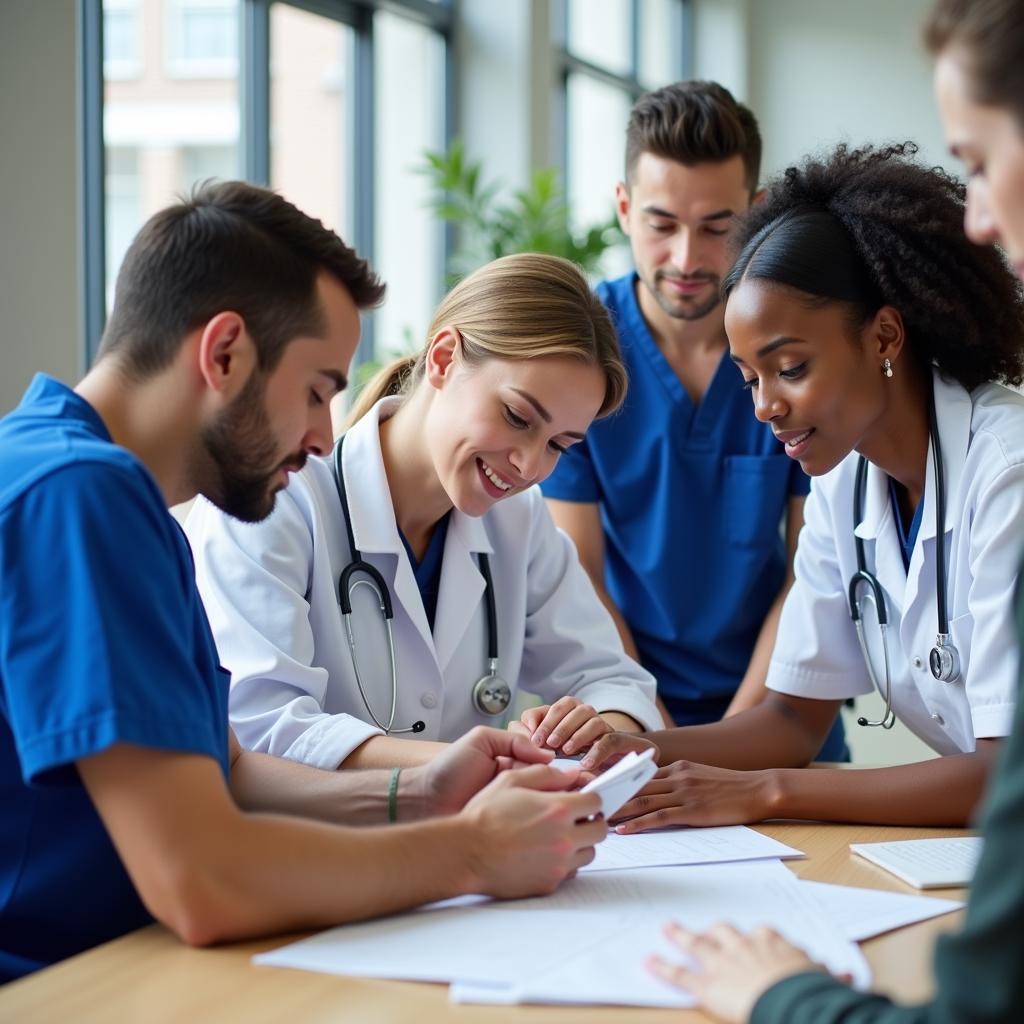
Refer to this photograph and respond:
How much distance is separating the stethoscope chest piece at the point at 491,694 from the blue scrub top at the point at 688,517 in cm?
59

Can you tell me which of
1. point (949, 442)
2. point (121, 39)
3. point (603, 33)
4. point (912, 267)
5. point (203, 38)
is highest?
point (603, 33)

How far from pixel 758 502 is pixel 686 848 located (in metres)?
1.06

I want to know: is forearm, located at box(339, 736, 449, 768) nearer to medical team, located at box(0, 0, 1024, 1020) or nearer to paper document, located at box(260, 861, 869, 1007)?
medical team, located at box(0, 0, 1024, 1020)

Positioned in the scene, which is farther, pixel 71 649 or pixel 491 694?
pixel 491 694

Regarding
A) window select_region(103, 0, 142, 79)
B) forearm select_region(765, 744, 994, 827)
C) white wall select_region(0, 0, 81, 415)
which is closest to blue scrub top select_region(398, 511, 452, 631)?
forearm select_region(765, 744, 994, 827)

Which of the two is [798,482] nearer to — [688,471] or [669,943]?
[688,471]

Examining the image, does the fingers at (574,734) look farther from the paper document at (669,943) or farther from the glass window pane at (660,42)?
the glass window pane at (660,42)

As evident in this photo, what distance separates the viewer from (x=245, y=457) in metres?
1.28

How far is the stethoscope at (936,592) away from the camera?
1682 millimetres

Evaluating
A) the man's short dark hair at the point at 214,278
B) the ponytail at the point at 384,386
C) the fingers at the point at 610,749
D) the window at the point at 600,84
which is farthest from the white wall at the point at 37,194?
the window at the point at 600,84

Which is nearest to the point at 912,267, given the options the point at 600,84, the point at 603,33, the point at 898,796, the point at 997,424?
the point at 997,424

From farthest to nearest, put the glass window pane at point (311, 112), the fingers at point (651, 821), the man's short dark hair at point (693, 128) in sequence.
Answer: the glass window pane at point (311, 112) → the man's short dark hair at point (693, 128) → the fingers at point (651, 821)

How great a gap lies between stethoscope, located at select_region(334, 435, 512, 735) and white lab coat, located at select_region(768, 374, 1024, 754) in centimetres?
43

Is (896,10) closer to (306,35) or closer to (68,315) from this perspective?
(306,35)
